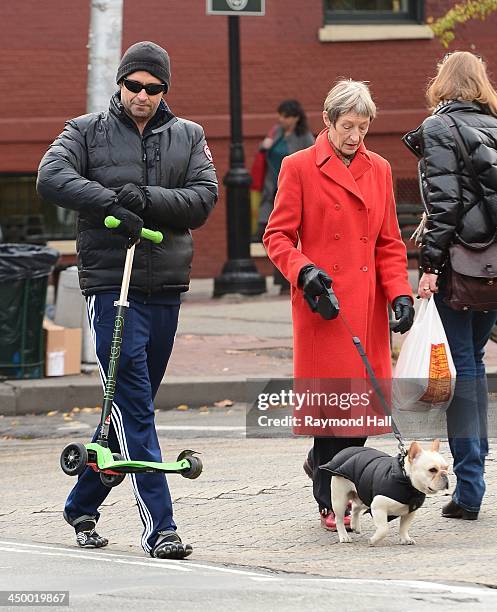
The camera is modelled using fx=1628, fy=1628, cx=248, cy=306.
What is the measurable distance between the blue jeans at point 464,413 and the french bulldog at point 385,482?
439 millimetres

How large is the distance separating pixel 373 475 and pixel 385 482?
84 mm

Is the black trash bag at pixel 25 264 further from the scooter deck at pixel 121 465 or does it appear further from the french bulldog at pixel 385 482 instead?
the scooter deck at pixel 121 465

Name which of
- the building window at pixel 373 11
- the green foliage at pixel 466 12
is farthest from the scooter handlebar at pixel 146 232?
the building window at pixel 373 11

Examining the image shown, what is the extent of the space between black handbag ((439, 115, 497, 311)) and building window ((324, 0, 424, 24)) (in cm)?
1302

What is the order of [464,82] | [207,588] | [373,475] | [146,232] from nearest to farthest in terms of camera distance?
[207,588]
[146,232]
[373,475]
[464,82]

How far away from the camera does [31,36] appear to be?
1878 centimetres

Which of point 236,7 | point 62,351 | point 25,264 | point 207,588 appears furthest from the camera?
point 236,7

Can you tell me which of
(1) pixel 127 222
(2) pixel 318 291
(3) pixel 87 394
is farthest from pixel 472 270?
(3) pixel 87 394

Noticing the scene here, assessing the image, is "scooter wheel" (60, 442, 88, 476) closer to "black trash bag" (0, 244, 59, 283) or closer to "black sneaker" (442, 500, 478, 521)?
"black sneaker" (442, 500, 478, 521)

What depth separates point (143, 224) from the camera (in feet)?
20.5

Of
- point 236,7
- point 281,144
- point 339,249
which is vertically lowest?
point 339,249

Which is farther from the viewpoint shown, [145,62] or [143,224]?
[145,62]

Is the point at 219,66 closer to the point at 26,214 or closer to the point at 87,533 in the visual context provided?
the point at 26,214

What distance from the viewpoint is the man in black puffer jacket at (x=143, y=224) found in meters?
6.33
